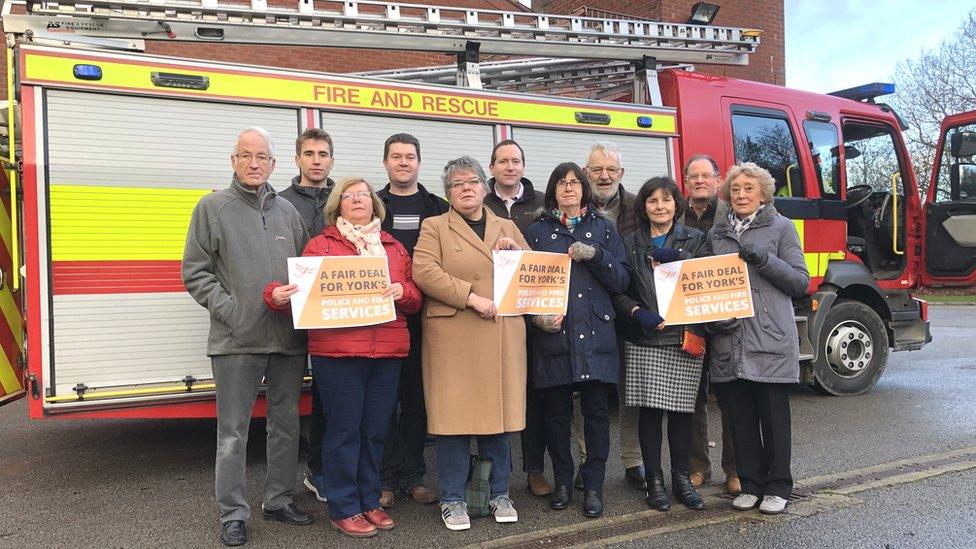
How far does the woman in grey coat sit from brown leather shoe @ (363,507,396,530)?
5.98 ft

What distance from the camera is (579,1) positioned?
14938 mm

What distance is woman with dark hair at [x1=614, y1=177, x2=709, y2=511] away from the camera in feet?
13.1

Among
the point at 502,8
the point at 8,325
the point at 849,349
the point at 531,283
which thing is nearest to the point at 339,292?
the point at 531,283

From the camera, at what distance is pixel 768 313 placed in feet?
12.9

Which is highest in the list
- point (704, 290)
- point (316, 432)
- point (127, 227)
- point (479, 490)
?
point (127, 227)

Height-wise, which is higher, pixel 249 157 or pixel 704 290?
pixel 249 157

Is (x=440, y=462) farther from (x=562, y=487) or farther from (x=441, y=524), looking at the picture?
(x=562, y=487)

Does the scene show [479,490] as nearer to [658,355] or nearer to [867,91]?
[658,355]

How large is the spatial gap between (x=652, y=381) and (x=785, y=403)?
0.70 metres

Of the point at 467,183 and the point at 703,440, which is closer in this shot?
the point at 467,183

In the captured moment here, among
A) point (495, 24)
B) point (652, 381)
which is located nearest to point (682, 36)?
point (495, 24)

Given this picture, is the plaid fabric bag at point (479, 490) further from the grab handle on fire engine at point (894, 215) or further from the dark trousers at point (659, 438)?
the grab handle on fire engine at point (894, 215)

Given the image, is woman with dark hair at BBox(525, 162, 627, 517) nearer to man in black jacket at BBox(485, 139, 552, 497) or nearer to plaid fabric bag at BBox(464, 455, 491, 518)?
man in black jacket at BBox(485, 139, 552, 497)

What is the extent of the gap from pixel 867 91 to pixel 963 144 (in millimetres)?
1001
